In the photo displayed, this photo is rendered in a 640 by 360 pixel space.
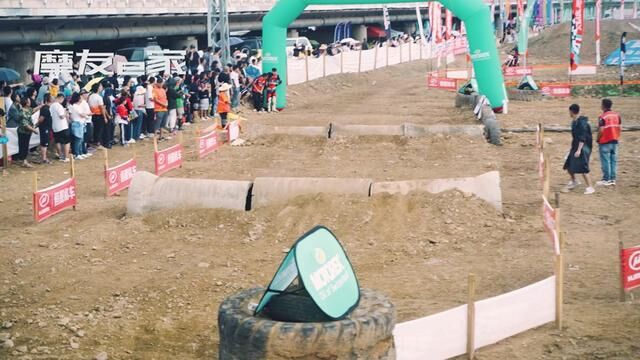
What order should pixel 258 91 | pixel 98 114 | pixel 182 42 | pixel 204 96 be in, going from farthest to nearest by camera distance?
1. pixel 182 42
2. pixel 258 91
3. pixel 204 96
4. pixel 98 114

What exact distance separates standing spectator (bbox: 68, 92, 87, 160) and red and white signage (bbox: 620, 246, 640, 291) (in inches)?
496

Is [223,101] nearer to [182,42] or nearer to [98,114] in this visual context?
[98,114]

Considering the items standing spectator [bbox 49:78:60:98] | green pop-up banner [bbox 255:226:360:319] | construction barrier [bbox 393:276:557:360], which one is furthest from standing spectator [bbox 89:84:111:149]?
green pop-up banner [bbox 255:226:360:319]

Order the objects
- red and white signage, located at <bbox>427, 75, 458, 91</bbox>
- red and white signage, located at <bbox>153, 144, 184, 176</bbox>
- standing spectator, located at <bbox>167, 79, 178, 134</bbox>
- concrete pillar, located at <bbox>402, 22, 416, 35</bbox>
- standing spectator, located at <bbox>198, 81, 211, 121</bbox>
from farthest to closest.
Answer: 1. concrete pillar, located at <bbox>402, 22, 416, 35</bbox>
2. red and white signage, located at <bbox>427, 75, 458, 91</bbox>
3. standing spectator, located at <bbox>198, 81, 211, 121</bbox>
4. standing spectator, located at <bbox>167, 79, 178, 134</bbox>
5. red and white signage, located at <bbox>153, 144, 184, 176</bbox>

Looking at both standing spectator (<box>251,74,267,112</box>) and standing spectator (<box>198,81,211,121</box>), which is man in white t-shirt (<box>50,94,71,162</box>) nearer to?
standing spectator (<box>198,81,211,121</box>)

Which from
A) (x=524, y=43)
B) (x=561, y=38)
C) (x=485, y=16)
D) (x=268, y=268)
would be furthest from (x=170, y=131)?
(x=561, y=38)

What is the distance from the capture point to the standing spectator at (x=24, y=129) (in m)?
18.3

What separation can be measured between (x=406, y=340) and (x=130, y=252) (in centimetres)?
543

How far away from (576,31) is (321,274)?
2850 centimetres

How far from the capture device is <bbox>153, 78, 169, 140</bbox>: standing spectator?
22016mm

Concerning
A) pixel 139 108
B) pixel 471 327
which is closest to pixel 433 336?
pixel 471 327

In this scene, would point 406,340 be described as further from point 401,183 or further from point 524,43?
point 524,43

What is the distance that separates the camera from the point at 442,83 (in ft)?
118

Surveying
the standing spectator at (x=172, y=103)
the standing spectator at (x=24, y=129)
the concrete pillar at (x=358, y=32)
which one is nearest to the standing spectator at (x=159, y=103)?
the standing spectator at (x=172, y=103)
